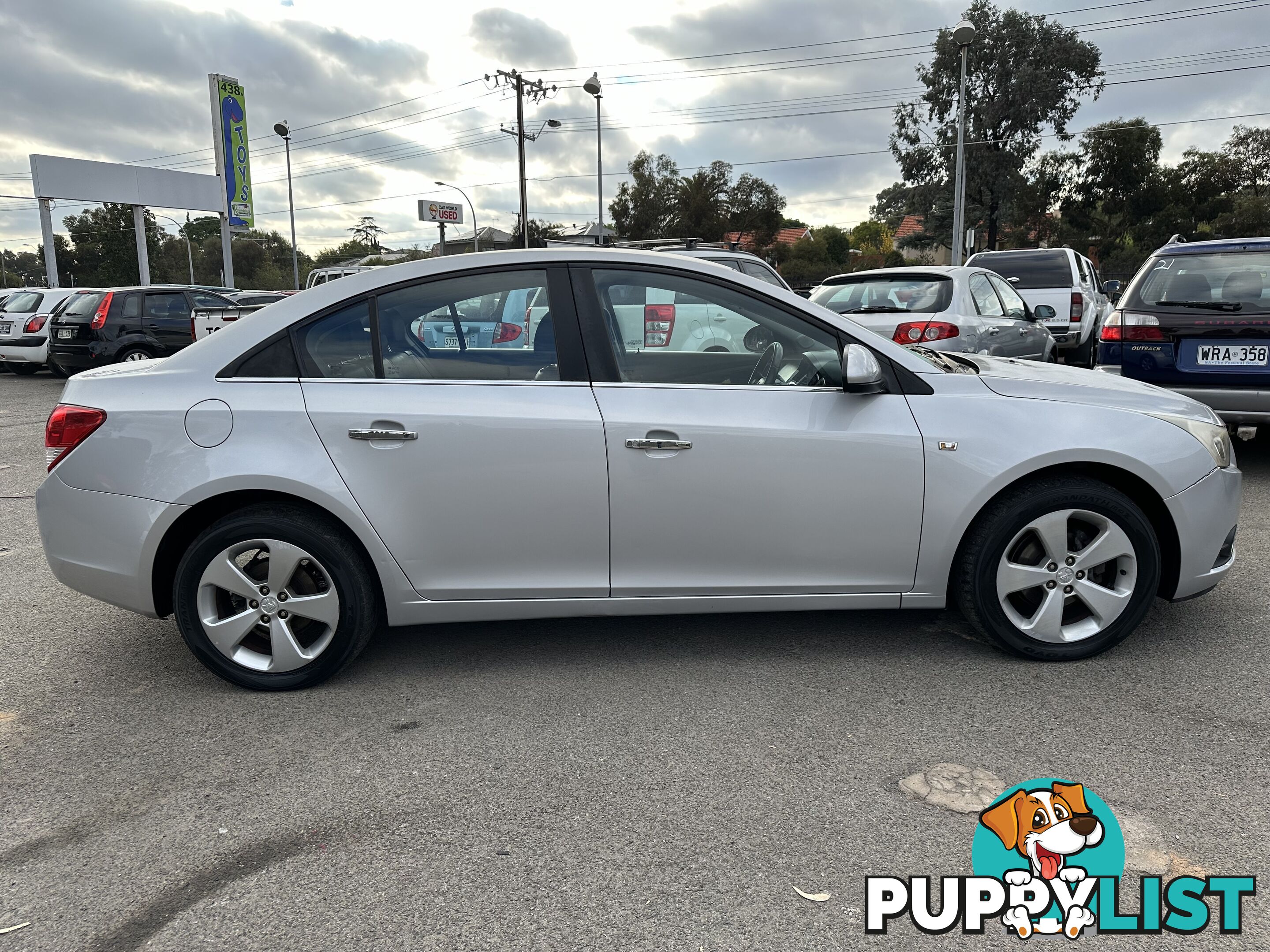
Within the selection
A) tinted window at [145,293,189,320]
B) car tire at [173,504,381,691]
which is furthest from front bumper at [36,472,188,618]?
tinted window at [145,293,189,320]

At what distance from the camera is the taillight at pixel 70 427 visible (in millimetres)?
3314

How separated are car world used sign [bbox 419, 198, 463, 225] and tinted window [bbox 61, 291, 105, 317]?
28412mm

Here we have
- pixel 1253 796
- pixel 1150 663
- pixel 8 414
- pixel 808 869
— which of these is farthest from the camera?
pixel 8 414

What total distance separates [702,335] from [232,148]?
33.2m

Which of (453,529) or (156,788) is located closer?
(156,788)

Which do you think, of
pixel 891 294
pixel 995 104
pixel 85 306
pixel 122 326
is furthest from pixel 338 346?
pixel 995 104

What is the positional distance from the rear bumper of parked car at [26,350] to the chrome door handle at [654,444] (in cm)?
1684

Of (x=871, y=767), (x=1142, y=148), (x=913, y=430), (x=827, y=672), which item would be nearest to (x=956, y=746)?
(x=871, y=767)

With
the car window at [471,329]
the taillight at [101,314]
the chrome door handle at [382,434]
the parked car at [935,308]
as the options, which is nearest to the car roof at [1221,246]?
the parked car at [935,308]

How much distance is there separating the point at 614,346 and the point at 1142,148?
53403 millimetres

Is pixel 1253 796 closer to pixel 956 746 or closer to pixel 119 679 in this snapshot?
pixel 956 746

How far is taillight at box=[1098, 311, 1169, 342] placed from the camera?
6352 mm

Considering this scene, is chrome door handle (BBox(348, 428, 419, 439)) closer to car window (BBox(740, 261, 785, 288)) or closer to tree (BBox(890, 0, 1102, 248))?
car window (BBox(740, 261, 785, 288))

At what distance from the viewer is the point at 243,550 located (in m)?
3.29
